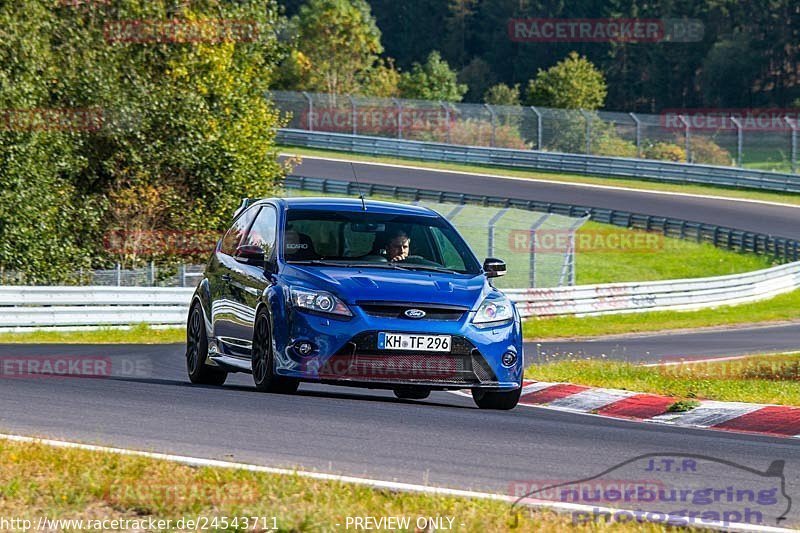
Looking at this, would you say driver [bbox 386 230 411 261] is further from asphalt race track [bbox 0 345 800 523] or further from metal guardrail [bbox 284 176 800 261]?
metal guardrail [bbox 284 176 800 261]

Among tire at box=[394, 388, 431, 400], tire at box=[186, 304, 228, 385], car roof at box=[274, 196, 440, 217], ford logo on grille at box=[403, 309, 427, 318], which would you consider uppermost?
car roof at box=[274, 196, 440, 217]

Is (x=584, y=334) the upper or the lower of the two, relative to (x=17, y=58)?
lower

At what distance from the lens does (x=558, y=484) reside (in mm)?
7031

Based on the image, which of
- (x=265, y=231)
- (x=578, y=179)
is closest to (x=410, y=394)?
(x=265, y=231)

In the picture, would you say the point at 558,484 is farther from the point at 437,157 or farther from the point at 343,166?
the point at 437,157

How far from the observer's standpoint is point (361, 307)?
10.1m

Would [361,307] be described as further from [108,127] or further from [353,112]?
[353,112]

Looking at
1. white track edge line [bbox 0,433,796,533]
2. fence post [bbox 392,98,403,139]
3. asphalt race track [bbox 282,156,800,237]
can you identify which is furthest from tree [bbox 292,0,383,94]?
white track edge line [bbox 0,433,796,533]

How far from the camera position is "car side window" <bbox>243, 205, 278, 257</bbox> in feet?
37.4

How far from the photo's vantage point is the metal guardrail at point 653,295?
1168 inches

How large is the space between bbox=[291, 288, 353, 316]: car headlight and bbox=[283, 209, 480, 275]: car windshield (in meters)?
0.69

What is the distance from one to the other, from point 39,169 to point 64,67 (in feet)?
13.7

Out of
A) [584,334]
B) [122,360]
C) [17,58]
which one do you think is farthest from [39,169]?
[122,360]

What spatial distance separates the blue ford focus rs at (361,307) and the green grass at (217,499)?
310 cm
